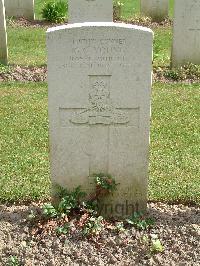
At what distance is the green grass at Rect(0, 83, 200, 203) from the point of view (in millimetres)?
5117

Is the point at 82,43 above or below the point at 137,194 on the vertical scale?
above

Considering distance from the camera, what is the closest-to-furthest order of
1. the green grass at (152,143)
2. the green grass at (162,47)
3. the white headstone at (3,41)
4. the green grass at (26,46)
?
the green grass at (152,143) < the white headstone at (3,41) < the green grass at (162,47) < the green grass at (26,46)

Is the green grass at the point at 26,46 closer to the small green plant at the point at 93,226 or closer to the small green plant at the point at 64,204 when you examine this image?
the small green plant at the point at 64,204

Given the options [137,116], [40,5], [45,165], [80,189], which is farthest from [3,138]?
[40,5]

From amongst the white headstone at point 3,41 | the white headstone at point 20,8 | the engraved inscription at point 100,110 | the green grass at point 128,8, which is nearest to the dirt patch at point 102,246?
the engraved inscription at point 100,110

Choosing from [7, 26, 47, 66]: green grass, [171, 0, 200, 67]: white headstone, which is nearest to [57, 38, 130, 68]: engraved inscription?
[171, 0, 200, 67]: white headstone

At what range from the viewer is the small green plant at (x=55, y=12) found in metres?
14.5

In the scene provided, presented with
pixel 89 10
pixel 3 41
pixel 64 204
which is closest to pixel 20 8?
pixel 89 10

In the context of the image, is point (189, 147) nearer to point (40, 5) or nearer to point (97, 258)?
point (97, 258)

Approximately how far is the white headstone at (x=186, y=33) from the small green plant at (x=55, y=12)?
604 cm

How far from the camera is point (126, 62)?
4016 millimetres

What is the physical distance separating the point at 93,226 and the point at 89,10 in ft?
21.8

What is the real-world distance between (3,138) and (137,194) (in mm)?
2572

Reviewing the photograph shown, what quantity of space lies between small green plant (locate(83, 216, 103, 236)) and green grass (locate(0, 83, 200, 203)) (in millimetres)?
882
